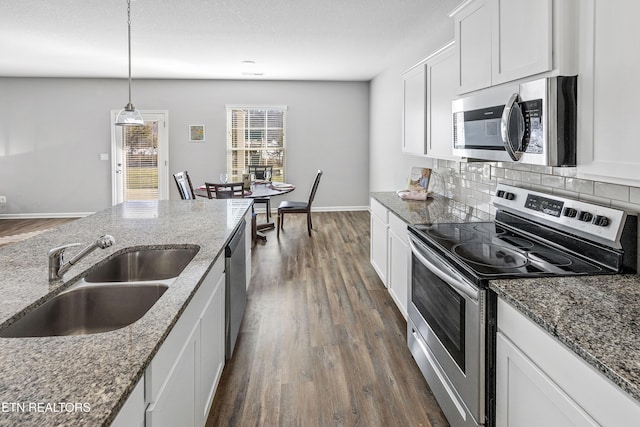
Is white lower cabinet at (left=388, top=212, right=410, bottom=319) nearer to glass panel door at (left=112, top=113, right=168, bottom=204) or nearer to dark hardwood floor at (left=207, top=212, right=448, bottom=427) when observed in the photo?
dark hardwood floor at (left=207, top=212, right=448, bottom=427)

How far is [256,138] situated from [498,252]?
6.52 m

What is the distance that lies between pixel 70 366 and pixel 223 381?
1.48 m

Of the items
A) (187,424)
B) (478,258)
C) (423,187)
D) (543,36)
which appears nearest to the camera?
(187,424)

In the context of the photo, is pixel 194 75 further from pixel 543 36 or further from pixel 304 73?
pixel 543 36

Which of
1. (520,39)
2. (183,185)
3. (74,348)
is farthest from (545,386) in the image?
(183,185)

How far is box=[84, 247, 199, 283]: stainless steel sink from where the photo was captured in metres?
1.98

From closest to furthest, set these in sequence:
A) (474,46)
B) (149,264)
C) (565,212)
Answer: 1. (565,212)
2. (149,264)
3. (474,46)

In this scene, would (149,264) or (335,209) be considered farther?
(335,209)

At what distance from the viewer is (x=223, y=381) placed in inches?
88.9

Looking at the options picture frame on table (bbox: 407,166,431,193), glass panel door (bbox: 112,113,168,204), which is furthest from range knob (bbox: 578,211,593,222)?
glass panel door (bbox: 112,113,168,204)

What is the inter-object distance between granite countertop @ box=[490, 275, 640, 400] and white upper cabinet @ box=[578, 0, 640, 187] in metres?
0.37

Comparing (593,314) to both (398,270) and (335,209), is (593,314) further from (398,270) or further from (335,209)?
(335,209)

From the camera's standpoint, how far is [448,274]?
1.77 metres

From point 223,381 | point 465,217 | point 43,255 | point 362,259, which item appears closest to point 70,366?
point 43,255
